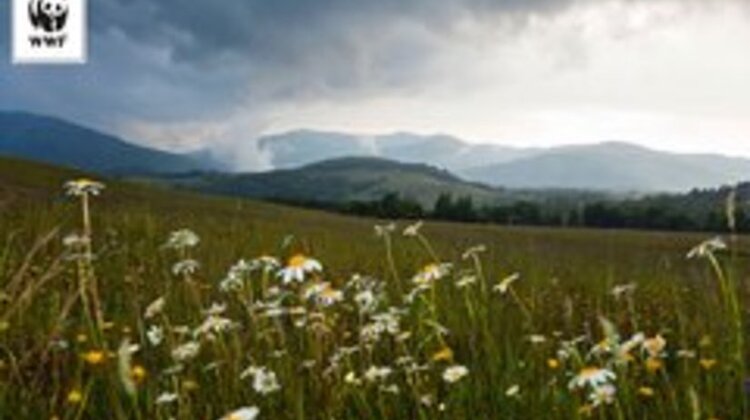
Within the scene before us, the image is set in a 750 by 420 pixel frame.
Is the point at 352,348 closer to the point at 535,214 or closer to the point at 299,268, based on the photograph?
the point at 299,268

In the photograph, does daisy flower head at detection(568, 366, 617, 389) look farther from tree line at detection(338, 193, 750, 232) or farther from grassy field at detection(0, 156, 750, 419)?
tree line at detection(338, 193, 750, 232)

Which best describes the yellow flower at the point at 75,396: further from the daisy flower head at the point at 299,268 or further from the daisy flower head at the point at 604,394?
the daisy flower head at the point at 604,394

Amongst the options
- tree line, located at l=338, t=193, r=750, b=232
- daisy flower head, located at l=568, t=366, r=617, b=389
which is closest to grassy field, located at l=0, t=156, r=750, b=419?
daisy flower head, located at l=568, t=366, r=617, b=389

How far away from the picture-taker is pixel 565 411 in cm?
404

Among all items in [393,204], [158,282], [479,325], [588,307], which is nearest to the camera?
[479,325]

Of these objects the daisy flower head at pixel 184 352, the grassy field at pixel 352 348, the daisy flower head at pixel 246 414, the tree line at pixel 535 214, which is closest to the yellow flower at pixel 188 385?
the grassy field at pixel 352 348

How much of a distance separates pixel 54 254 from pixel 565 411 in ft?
22.9

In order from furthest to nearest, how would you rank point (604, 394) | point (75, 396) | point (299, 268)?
1. point (299, 268)
2. point (75, 396)
3. point (604, 394)

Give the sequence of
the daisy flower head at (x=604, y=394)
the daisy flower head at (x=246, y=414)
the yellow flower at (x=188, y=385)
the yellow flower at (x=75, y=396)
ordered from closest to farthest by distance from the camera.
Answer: the daisy flower head at (x=246, y=414) < the daisy flower head at (x=604, y=394) < the yellow flower at (x=75, y=396) < the yellow flower at (x=188, y=385)

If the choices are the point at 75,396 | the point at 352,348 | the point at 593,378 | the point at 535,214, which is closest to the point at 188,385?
the point at 75,396

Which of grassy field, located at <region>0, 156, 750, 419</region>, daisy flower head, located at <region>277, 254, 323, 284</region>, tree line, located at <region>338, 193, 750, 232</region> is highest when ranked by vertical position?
daisy flower head, located at <region>277, 254, 323, 284</region>

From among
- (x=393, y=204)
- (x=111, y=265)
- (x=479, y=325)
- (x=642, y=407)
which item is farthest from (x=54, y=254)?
(x=393, y=204)

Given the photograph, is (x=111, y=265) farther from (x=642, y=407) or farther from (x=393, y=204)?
(x=393, y=204)

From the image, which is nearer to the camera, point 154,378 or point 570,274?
point 154,378
